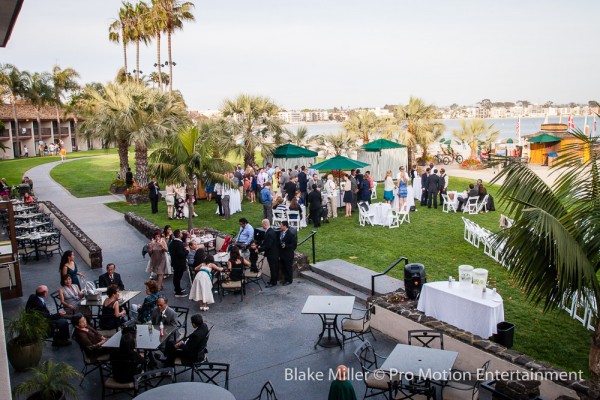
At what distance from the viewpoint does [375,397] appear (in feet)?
24.3

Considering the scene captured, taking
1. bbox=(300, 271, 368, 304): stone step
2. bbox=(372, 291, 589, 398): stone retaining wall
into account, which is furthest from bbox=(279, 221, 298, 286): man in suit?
bbox=(372, 291, 589, 398): stone retaining wall

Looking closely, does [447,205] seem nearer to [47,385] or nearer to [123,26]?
[47,385]

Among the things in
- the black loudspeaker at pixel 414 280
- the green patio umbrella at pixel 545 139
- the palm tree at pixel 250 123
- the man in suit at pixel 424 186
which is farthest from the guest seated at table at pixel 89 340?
the green patio umbrella at pixel 545 139

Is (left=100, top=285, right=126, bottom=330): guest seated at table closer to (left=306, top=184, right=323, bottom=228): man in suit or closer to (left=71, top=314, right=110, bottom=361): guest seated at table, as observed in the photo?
(left=71, top=314, right=110, bottom=361): guest seated at table

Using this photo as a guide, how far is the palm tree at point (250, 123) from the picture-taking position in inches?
1008

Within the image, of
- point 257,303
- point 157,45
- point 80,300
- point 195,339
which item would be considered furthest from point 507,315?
point 157,45

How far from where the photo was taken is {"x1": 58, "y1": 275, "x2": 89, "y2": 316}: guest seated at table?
10.0 metres

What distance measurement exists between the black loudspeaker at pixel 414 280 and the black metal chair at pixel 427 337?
51.1 inches

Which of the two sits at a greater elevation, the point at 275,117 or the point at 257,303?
the point at 275,117

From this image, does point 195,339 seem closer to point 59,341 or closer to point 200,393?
point 200,393

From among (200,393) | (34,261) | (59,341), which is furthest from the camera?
(34,261)

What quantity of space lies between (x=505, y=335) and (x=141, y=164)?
823 inches

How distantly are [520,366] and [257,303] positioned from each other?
5.92m

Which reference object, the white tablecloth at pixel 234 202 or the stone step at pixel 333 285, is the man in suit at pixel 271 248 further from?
the white tablecloth at pixel 234 202
